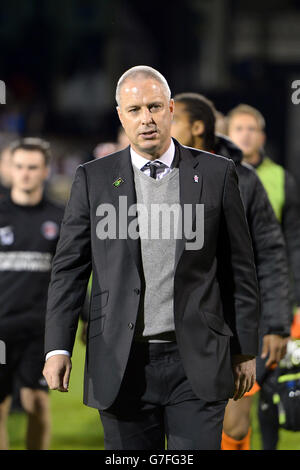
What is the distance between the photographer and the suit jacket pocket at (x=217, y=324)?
3268mm

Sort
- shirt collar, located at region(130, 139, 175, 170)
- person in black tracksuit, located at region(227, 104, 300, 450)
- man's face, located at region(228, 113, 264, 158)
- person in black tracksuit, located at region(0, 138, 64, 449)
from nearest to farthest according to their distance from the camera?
1. shirt collar, located at region(130, 139, 175, 170)
2. person in black tracksuit, located at region(227, 104, 300, 450)
3. person in black tracksuit, located at region(0, 138, 64, 449)
4. man's face, located at region(228, 113, 264, 158)

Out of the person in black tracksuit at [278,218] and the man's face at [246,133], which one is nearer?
the person in black tracksuit at [278,218]

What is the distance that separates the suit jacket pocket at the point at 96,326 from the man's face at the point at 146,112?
63 centimetres

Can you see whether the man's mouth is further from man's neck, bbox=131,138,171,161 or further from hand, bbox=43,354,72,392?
hand, bbox=43,354,72,392

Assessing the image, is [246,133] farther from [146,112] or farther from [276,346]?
[146,112]

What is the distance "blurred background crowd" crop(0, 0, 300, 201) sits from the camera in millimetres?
28625

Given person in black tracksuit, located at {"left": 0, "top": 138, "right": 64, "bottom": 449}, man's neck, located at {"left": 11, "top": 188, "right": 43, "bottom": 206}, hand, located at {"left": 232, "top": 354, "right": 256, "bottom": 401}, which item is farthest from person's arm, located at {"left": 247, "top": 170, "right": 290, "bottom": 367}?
man's neck, located at {"left": 11, "top": 188, "right": 43, "bottom": 206}

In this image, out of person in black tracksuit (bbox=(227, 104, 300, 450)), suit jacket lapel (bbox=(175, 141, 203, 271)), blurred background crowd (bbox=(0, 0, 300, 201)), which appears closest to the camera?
suit jacket lapel (bbox=(175, 141, 203, 271))

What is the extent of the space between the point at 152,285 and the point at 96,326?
0.26 metres

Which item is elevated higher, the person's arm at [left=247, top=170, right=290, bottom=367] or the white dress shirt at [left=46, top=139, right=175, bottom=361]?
the white dress shirt at [left=46, top=139, right=175, bottom=361]

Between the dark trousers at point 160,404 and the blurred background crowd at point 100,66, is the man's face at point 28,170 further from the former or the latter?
the blurred background crowd at point 100,66

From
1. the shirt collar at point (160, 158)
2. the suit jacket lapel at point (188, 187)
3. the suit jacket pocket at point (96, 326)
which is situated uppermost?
the shirt collar at point (160, 158)

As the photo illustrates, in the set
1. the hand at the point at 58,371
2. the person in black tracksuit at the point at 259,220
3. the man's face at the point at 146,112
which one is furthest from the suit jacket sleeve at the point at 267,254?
the hand at the point at 58,371
